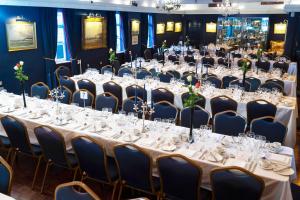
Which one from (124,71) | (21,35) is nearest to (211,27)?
(124,71)

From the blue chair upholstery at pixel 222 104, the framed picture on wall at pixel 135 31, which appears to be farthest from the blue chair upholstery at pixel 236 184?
the framed picture on wall at pixel 135 31

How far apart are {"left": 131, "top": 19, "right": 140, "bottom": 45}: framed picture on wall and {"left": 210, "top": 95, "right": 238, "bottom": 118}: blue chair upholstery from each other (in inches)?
443

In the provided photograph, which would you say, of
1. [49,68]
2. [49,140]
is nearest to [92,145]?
[49,140]

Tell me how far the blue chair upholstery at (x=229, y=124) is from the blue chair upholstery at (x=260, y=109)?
1.22 metres

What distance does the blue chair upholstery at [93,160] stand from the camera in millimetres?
3935

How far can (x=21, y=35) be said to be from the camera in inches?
398

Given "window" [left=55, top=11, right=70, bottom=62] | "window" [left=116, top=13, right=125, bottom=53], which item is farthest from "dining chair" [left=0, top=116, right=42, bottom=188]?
"window" [left=116, top=13, right=125, bottom=53]

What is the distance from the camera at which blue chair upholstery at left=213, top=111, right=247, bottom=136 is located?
5.15 m

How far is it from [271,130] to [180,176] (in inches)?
82.5

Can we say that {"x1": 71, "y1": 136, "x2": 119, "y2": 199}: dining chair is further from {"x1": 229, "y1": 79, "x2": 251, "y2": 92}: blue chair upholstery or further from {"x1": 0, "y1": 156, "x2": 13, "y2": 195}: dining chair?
{"x1": 229, "y1": 79, "x2": 251, "y2": 92}: blue chair upholstery

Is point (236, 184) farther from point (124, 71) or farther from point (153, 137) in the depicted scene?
point (124, 71)

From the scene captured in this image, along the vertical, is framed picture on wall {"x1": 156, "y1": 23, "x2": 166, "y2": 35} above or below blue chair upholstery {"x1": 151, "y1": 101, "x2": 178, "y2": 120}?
above

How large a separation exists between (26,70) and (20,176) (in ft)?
20.6

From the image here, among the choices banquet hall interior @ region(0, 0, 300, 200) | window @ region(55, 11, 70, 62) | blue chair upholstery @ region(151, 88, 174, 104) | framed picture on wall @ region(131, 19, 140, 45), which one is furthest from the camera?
framed picture on wall @ region(131, 19, 140, 45)
